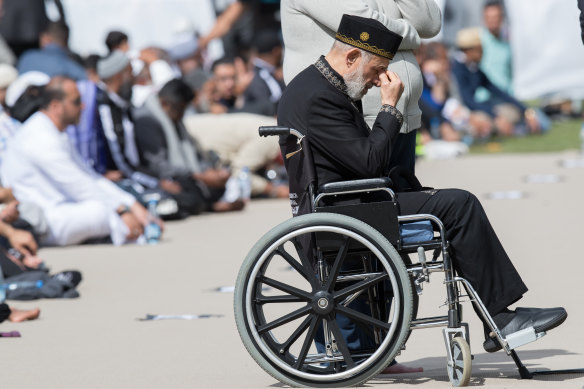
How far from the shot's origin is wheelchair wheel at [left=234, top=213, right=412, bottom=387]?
474 centimetres

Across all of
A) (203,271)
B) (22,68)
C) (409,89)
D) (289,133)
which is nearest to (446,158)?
(22,68)

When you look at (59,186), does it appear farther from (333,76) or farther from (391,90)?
(391,90)

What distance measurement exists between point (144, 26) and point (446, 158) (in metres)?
5.41

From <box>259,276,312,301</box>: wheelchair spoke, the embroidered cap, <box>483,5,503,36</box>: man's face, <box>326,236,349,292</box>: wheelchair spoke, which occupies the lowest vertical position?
<box>259,276,312,301</box>: wheelchair spoke

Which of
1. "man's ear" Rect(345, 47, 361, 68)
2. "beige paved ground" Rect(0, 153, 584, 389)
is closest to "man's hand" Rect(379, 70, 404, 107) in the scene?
"man's ear" Rect(345, 47, 361, 68)

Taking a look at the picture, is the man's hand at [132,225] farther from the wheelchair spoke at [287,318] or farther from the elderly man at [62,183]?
the wheelchair spoke at [287,318]

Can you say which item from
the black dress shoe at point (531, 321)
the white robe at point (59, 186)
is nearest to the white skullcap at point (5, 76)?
the white robe at point (59, 186)

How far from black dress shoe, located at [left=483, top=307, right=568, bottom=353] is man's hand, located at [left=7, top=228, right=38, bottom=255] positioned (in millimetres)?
4090

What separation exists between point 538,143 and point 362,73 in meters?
13.6

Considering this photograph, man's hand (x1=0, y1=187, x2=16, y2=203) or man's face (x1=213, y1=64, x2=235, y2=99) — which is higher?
man's face (x1=213, y1=64, x2=235, y2=99)

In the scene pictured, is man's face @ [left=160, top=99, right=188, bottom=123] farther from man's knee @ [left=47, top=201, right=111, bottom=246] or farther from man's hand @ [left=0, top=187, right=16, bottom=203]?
man's hand @ [left=0, top=187, right=16, bottom=203]

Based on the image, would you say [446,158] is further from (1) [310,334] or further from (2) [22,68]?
(1) [310,334]

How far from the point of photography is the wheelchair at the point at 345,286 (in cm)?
475

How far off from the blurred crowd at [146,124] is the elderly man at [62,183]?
0.4 inches
